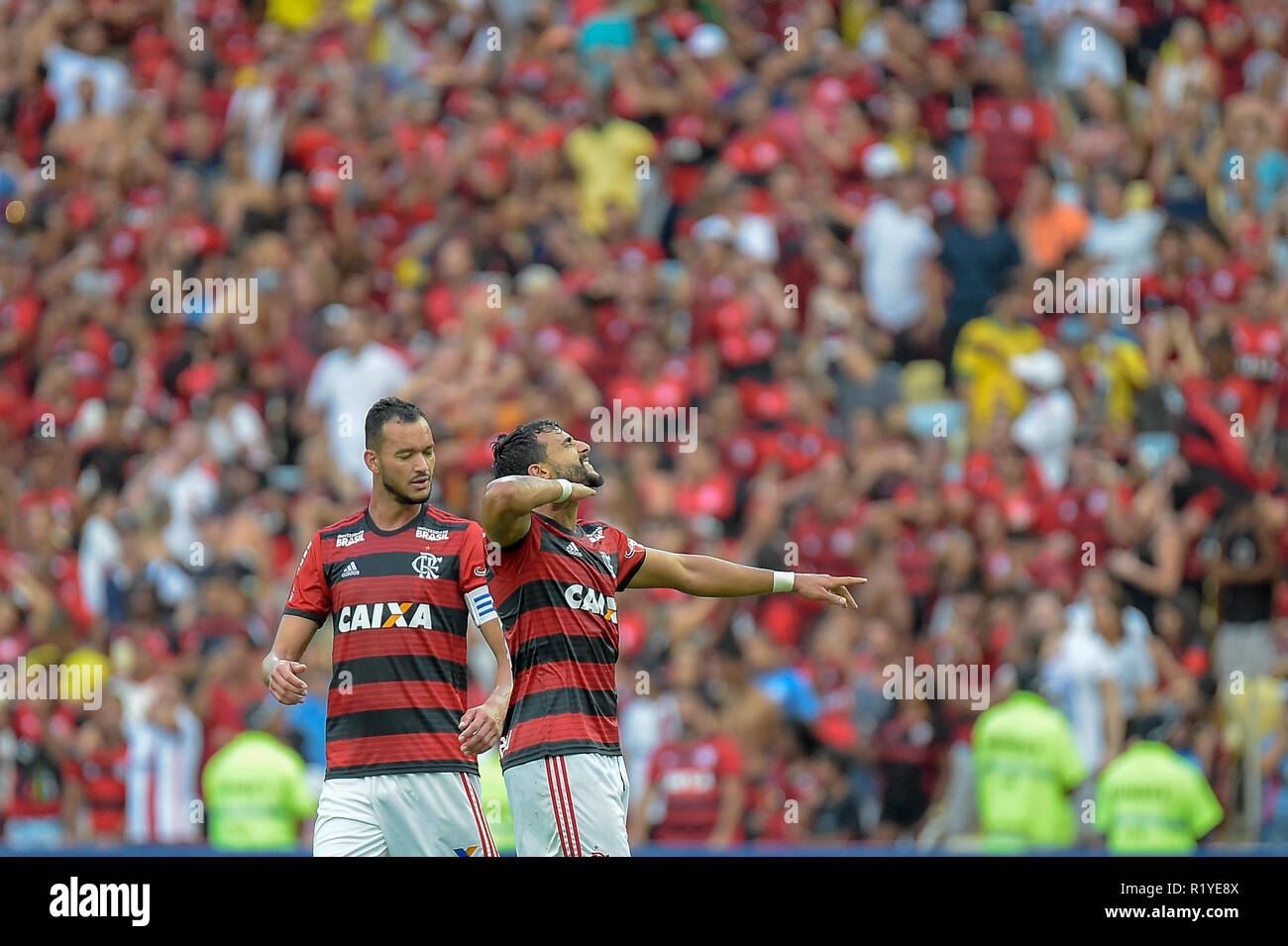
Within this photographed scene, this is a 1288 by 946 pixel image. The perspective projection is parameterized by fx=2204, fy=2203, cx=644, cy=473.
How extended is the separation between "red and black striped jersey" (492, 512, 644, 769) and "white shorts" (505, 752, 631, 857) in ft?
0.16

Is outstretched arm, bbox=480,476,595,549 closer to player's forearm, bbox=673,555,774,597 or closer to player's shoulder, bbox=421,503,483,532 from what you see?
player's shoulder, bbox=421,503,483,532

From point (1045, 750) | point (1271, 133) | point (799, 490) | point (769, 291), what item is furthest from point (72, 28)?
point (1045, 750)

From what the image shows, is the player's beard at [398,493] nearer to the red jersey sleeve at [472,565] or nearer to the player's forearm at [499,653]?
the red jersey sleeve at [472,565]

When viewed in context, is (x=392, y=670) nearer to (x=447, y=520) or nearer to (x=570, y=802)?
(x=447, y=520)

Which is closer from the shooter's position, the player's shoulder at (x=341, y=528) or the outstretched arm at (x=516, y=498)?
the outstretched arm at (x=516, y=498)

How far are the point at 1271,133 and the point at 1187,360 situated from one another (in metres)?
2.36

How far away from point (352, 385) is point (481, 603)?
8.44 m

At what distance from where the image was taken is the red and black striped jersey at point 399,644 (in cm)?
746

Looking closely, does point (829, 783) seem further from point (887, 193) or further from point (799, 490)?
point (887, 193)

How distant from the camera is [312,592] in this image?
759 centimetres

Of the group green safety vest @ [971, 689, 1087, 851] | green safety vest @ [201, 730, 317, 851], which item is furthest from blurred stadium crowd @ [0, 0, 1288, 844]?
green safety vest @ [201, 730, 317, 851]

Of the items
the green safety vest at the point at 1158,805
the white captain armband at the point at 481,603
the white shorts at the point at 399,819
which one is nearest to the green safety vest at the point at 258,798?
the green safety vest at the point at 1158,805

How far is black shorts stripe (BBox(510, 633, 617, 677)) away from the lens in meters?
7.58

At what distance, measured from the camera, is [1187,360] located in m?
15.0
